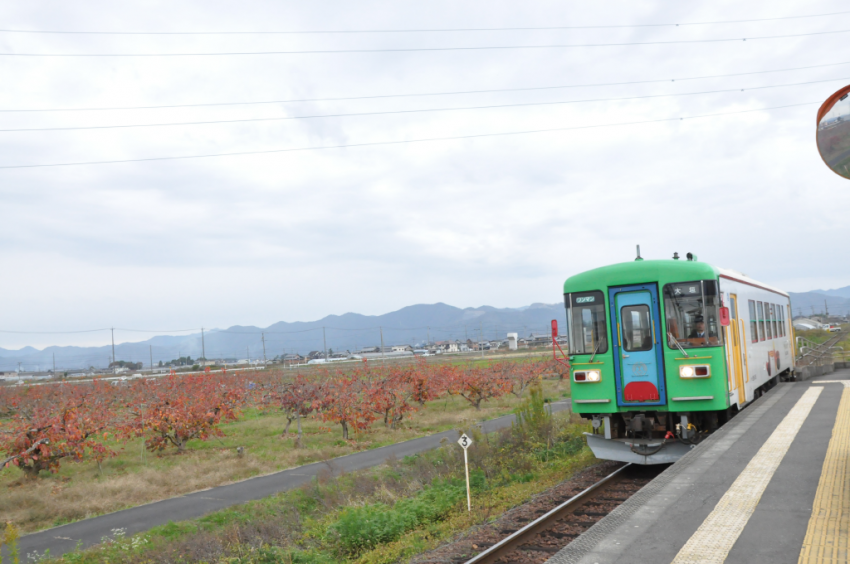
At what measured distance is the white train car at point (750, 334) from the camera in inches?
409

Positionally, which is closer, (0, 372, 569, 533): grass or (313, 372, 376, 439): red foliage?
(0, 372, 569, 533): grass

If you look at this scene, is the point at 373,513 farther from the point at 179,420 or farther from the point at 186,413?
the point at 186,413

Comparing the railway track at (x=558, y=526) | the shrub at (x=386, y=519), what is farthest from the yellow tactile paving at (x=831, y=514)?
the shrub at (x=386, y=519)

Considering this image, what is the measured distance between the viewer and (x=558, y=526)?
24.0 feet

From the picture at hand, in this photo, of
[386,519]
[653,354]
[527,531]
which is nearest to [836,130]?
[527,531]

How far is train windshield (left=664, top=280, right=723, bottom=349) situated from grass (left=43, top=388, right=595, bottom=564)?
3199mm

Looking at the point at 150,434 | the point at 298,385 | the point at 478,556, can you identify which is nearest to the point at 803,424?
the point at 478,556

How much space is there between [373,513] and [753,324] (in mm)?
9008

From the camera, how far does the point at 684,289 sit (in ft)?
31.8

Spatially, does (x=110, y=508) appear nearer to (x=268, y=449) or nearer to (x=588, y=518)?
(x=268, y=449)

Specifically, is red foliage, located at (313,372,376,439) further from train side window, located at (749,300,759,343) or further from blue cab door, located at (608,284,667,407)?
train side window, located at (749,300,759,343)

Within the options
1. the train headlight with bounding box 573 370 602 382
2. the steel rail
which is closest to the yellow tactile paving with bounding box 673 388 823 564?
the steel rail

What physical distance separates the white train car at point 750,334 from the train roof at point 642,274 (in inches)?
20.7

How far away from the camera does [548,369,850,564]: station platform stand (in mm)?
4711
